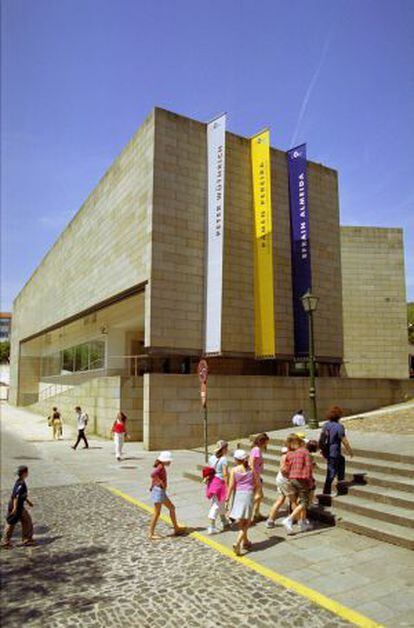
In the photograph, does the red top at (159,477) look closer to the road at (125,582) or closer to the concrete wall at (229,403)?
the road at (125,582)

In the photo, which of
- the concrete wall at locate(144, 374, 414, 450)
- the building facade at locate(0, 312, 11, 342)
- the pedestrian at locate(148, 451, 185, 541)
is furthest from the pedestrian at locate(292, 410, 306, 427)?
the building facade at locate(0, 312, 11, 342)

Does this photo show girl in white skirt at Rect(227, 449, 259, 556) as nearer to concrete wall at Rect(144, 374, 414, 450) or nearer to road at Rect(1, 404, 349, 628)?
road at Rect(1, 404, 349, 628)

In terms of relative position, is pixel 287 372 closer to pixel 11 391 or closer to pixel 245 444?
pixel 245 444

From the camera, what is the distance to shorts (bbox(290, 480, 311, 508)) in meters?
8.34

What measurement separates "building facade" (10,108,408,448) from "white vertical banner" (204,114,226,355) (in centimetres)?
35

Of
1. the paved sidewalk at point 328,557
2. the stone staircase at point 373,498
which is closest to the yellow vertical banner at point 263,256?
the paved sidewalk at point 328,557

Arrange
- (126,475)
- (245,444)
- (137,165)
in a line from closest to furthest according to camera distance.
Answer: (126,475) < (245,444) < (137,165)

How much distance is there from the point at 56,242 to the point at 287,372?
24699 mm

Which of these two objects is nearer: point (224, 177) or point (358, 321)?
point (224, 177)

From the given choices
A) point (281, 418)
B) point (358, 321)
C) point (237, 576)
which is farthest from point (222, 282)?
point (358, 321)

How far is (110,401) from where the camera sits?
2092 centimetres

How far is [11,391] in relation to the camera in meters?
54.2

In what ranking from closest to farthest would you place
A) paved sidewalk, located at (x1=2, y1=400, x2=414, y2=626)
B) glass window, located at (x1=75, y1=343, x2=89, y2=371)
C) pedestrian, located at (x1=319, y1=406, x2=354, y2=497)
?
paved sidewalk, located at (x1=2, y1=400, x2=414, y2=626), pedestrian, located at (x1=319, y1=406, x2=354, y2=497), glass window, located at (x1=75, y1=343, x2=89, y2=371)

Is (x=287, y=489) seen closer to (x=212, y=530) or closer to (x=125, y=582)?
(x=212, y=530)
